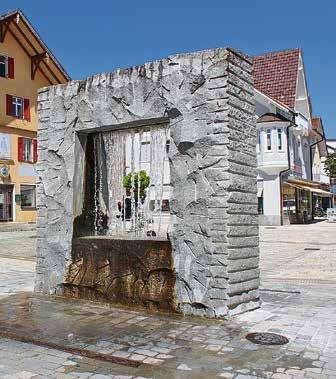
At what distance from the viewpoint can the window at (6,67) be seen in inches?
1256

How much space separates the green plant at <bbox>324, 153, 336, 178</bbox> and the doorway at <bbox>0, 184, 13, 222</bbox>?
32163 mm

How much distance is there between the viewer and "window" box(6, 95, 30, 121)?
31891 mm

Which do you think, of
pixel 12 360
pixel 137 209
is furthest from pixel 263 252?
pixel 12 360

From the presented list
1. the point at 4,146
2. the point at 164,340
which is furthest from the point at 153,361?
the point at 4,146

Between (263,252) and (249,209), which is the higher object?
(249,209)

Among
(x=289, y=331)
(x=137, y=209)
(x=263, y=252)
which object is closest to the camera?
(x=289, y=331)

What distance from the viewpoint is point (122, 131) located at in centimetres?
801

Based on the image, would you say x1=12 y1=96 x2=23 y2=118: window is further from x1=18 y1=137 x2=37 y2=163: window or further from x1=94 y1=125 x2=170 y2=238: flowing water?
x1=94 y1=125 x2=170 y2=238: flowing water

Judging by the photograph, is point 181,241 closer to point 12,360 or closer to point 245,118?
point 245,118

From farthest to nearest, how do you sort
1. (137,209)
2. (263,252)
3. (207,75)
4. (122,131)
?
1. (263,252)
2. (137,209)
3. (122,131)
4. (207,75)

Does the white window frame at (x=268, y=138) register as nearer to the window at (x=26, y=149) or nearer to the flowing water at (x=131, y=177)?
the window at (x=26, y=149)

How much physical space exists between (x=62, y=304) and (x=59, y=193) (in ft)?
6.29

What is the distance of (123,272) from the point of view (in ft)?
23.7

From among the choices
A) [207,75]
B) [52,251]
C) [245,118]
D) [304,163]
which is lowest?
[52,251]
